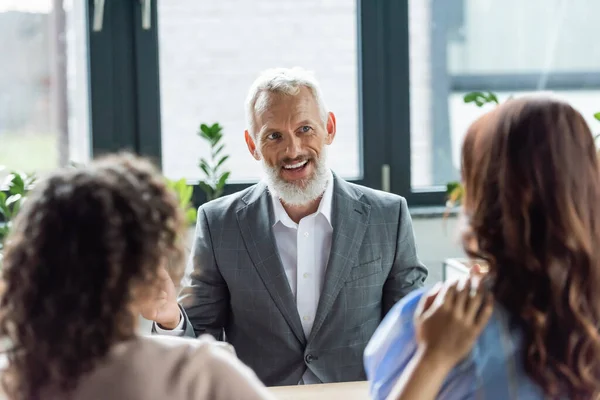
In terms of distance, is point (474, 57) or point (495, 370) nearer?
point (495, 370)

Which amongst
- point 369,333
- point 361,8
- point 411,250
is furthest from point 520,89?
point 369,333

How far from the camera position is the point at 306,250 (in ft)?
7.55

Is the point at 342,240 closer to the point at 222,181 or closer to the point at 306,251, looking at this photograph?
the point at 306,251

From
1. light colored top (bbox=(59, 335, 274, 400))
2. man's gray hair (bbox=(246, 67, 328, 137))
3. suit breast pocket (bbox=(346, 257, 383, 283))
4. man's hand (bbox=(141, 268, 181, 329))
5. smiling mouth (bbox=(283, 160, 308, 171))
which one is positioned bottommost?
man's hand (bbox=(141, 268, 181, 329))

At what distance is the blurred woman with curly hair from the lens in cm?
98

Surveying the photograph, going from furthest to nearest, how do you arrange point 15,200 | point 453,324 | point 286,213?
point 15,200 → point 286,213 → point 453,324

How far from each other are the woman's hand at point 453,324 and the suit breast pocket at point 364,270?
1.09m

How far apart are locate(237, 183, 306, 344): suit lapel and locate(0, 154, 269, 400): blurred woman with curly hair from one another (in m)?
1.18

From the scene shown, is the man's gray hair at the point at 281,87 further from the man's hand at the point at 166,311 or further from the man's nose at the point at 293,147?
the man's hand at the point at 166,311

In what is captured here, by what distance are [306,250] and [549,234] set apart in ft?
3.94

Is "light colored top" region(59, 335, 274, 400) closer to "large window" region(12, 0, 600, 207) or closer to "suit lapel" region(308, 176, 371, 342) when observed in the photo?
"suit lapel" region(308, 176, 371, 342)

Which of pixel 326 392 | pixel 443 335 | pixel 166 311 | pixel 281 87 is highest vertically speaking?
pixel 281 87

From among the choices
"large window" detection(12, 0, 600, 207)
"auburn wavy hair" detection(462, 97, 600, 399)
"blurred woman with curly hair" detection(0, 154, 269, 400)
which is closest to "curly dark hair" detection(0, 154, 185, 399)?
"blurred woman with curly hair" detection(0, 154, 269, 400)

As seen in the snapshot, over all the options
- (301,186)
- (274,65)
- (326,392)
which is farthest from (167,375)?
(274,65)
